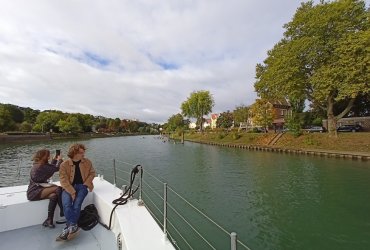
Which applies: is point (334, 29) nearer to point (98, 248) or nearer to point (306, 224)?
point (306, 224)

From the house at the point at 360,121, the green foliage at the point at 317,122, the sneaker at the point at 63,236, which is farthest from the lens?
the green foliage at the point at 317,122

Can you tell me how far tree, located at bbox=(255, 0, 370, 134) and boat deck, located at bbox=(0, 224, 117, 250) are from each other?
83.6 ft

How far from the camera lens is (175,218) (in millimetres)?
8312

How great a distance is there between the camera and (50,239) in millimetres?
3939

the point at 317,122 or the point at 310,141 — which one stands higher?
the point at 317,122

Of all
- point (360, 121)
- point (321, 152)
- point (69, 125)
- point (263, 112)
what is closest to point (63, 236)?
point (321, 152)

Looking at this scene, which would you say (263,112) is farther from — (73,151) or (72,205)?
(72,205)

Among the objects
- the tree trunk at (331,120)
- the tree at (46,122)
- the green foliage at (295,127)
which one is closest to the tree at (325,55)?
the tree trunk at (331,120)

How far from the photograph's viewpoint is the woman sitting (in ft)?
14.4

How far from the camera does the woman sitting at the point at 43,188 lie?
440 centimetres

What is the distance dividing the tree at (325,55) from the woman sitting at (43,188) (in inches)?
1010

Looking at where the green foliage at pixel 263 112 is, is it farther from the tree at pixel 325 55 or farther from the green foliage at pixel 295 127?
the tree at pixel 325 55

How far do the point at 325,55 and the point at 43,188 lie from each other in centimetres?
2827

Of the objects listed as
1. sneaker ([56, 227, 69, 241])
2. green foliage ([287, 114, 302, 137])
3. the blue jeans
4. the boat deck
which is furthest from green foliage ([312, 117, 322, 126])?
sneaker ([56, 227, 69, 241])
